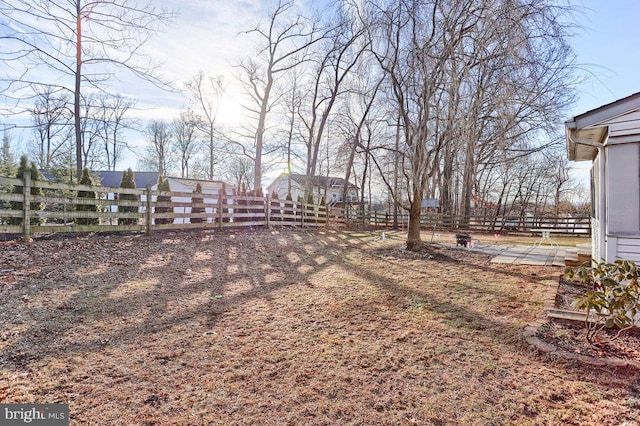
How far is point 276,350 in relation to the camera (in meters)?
2.80

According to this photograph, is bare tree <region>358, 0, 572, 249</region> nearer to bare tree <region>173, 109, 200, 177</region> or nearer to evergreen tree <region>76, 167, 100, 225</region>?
evergreen tree <region>76, 167, 100, 225</region>

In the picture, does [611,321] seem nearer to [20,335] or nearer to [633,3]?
[633,3]

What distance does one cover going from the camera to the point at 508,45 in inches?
220

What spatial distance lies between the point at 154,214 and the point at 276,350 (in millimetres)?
6628

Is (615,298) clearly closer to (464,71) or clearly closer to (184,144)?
(464,71)

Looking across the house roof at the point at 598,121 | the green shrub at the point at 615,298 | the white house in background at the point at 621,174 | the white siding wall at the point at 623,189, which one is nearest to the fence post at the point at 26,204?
the green shrub at the point at 615,298

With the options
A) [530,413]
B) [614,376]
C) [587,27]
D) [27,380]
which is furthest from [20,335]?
[587,27]

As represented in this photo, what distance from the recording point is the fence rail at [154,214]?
5.77m

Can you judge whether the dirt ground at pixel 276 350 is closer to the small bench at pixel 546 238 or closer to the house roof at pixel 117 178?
the small bench at pixel 546 238

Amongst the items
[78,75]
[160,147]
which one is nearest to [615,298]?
[78,75]

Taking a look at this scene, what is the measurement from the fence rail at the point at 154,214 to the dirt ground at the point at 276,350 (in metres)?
1.00

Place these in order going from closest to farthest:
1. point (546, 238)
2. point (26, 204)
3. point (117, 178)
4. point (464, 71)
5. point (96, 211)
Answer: point (26, 204), point (464, 71), point (96, 211), point (546, 238), point (117, 178)

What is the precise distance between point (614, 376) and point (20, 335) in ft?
16.2

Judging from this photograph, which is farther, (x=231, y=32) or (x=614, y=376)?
(x=231, y=32)
